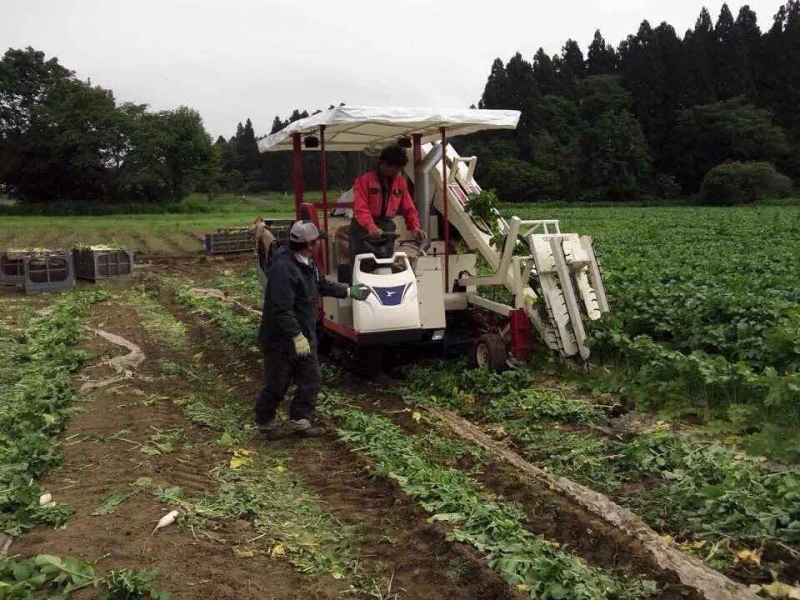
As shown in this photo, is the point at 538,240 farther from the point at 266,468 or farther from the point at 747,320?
the point at 266,468

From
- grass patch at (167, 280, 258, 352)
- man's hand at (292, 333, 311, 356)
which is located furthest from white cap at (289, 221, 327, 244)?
grass patch at (167, 280, 258, 352)

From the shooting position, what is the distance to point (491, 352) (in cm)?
802

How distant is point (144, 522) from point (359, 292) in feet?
11.5

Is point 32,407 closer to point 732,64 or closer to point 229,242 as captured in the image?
point 229,242

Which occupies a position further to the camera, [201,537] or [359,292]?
[359,292]

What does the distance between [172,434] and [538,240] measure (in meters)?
4.36

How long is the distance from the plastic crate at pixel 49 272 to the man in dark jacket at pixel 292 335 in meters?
13.5

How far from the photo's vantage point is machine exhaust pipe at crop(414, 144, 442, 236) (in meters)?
8.88

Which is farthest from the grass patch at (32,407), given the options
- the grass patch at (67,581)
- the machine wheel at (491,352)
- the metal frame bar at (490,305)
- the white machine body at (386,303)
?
the metal frame bar at (490,305)

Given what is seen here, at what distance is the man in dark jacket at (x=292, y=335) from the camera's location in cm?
645

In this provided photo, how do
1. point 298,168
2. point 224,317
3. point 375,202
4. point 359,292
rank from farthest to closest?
point 224,317, point 298,168, point 375,202, point 359,292

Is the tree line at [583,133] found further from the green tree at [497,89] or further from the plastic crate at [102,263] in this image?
the plastic crate at [102,263]

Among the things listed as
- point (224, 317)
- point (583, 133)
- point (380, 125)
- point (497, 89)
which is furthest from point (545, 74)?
point (380, 125)

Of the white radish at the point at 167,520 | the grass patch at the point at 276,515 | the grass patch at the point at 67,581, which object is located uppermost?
the grass patch at the point at 67,581
